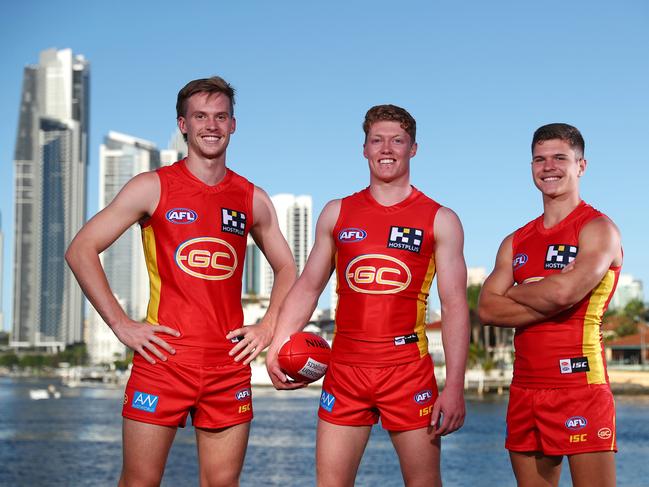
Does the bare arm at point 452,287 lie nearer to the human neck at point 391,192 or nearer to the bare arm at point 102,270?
the human neck at point 391,192

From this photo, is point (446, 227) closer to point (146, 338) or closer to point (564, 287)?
point (564, 287)

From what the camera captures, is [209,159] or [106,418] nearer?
[209,159]

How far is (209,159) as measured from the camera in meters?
7.44

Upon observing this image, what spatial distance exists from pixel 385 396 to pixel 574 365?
1.41 m

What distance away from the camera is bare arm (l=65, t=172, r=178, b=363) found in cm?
700

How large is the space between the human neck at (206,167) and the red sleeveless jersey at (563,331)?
243 centimetres

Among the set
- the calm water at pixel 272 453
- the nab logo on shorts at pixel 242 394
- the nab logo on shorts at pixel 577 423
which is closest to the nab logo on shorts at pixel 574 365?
the nab logo on shorts at pixel 577 423

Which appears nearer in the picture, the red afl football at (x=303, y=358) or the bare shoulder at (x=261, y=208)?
the red afl football at (x=303, y=358)

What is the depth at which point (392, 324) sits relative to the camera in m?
7.07

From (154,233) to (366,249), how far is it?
1.58 metres

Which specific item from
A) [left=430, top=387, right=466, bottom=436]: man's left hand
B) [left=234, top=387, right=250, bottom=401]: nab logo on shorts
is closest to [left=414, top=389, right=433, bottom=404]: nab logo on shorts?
[left=430, top=387, right=466, bottom=436]: man's left hand

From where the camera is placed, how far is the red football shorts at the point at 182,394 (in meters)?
7.01

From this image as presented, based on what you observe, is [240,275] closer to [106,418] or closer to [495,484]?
[495,484]

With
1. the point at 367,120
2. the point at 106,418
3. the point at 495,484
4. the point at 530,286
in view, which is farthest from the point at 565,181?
the point at 106,418
